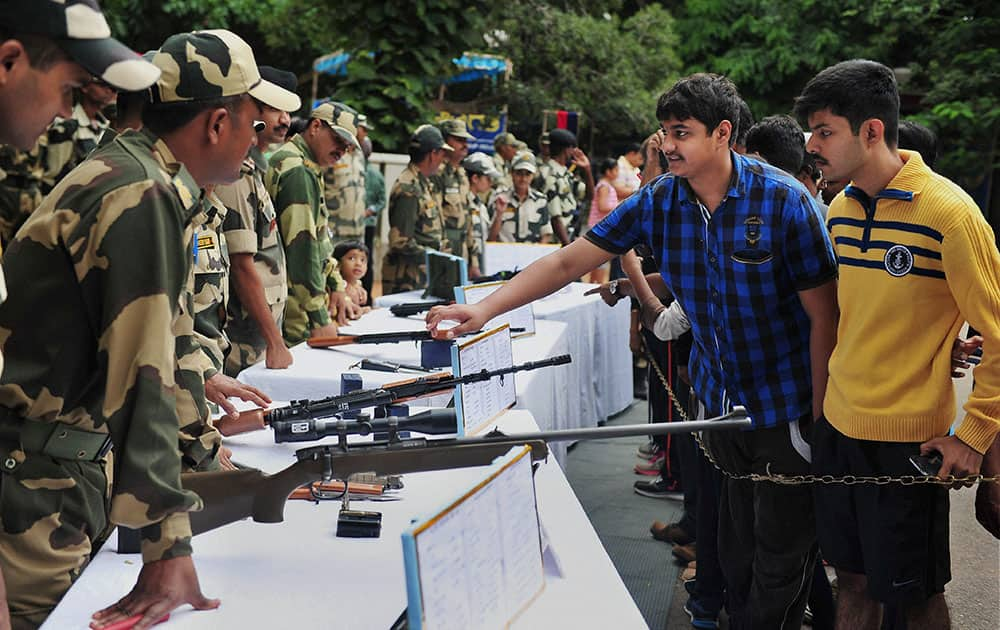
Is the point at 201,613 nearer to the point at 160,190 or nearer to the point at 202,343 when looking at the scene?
the point at 160,190

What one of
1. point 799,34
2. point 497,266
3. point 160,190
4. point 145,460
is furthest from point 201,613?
point 799,34

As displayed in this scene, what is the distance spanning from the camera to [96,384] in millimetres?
1759

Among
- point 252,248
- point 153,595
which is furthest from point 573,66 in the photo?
point 153,595

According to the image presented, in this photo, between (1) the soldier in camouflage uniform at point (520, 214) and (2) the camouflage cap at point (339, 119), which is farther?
(1) the soldier in camouflage uniform at point (520, 214)

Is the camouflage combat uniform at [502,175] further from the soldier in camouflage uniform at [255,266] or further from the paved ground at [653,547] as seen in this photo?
the soldier in camouflage uniform at [255,266]

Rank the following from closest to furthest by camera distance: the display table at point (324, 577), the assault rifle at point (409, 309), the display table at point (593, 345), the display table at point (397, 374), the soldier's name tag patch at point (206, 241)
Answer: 1. the display table at point (324, 577)
2. the soldier's name tag patch at point (206, 241)
3. the display table at point (397, 374)
4. the assault rifle at point (409, 309)
5. the display table at point (593, 345)

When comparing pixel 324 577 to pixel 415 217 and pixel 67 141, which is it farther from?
pixel 415 217

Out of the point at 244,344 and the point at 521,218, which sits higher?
the point at 521,218

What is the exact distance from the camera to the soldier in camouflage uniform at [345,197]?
7008mm

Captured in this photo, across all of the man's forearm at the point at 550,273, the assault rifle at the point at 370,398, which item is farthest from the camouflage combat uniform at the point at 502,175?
the assault rifle at the point at 370,398

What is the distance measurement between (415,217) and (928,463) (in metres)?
4.93

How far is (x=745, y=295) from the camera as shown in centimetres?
270

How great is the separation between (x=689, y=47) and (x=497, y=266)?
13.0 meters

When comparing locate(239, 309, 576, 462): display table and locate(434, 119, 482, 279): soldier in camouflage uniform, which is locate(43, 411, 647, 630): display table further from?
locate(434, 119, 482, 279): soldier in camouflage uniform
